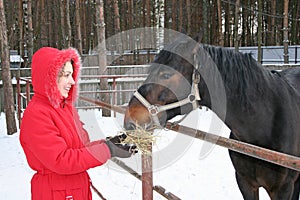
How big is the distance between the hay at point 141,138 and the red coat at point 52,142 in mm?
258

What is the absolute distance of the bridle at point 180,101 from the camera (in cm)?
180

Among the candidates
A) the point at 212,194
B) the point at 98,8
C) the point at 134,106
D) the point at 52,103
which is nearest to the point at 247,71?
the point at 134,106

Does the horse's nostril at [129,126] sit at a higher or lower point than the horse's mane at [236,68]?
lower

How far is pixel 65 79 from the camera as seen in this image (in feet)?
4.97

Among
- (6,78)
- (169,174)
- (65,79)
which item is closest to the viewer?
(65,79)

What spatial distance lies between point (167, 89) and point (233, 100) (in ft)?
1.71

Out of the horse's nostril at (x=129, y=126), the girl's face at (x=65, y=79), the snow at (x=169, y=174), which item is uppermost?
the girl's face at (x=65, y=79)

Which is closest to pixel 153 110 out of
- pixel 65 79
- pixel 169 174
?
pixel 65 79

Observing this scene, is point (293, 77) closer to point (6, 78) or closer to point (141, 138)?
point (141, 138)

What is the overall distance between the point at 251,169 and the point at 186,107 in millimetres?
742

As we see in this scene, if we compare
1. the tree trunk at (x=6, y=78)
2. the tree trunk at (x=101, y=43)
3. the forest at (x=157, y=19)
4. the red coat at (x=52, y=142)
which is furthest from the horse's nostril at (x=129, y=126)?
the forest at (x=157, y=19)

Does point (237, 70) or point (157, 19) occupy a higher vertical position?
point (157, 19)

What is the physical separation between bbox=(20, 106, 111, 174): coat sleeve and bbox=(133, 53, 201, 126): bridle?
1.47 feet

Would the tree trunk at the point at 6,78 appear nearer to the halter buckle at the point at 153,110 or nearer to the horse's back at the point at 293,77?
the horse's back at the point at 293,77
